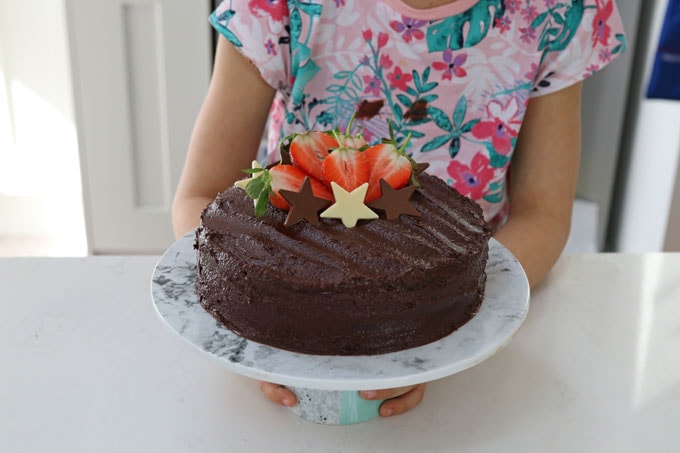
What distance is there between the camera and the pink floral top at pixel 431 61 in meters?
1.30

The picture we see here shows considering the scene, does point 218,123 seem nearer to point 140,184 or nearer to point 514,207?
point 514,207

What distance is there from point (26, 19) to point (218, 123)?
2.08 meters

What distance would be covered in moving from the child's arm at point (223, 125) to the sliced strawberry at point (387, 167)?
50 cm

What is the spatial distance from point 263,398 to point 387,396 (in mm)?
164

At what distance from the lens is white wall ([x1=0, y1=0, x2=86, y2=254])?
2.98m

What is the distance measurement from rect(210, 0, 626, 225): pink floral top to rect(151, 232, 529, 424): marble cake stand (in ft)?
1.76

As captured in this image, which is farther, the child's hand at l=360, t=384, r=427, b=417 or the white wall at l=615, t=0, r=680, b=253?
the white wall at l=615, t=0, r=680, b=253

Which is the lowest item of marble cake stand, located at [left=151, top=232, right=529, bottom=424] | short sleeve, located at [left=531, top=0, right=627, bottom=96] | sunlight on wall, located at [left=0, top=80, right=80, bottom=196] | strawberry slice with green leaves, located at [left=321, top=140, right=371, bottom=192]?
sunlight on wall, located at [left=0, top=80, right=80, bottom=196]

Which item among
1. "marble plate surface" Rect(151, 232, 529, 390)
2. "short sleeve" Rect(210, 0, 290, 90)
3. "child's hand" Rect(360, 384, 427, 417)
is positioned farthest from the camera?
"short sleeve" Rect(210, 0, 290, 90)

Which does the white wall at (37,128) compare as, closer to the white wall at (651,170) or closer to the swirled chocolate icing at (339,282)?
the white wall at (651,170)

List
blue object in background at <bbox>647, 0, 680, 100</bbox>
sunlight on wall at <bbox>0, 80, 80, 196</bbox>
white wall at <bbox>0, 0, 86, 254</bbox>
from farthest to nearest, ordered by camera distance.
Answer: sunlight on wall at <bbox>0, 80, 80, 196</bbox>
white wall at <bbox>0, 0, 86, 254</bbox>
blue object in background at <bbox>647, 0, 680, 100</bbox>

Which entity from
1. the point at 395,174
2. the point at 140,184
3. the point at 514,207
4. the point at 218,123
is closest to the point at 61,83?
the point at 140,184

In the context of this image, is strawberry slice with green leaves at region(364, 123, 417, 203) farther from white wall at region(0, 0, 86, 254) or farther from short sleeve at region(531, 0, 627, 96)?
white wall at region(0, 0, 86, 254)

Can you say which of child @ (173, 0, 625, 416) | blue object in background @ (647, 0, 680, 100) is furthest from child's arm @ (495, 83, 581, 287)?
blue object in background @ (647, 0, 680, 100)
